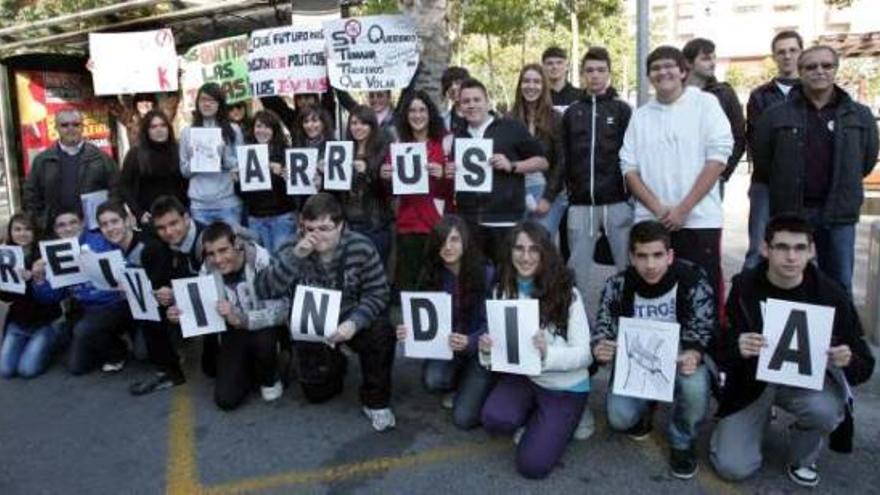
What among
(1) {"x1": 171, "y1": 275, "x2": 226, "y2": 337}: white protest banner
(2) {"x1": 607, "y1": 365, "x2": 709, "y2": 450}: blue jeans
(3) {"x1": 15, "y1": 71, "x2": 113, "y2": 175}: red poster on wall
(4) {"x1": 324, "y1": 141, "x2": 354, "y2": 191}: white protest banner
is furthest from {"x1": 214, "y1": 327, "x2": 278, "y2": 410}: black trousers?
(3) {"x1": 15, "y1": 71, "x2": 113, "y2": 175}: red poster on wall

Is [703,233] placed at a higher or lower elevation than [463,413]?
higher

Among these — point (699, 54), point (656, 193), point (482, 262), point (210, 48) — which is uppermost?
point (210, 48)

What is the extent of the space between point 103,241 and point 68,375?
3.24 feet

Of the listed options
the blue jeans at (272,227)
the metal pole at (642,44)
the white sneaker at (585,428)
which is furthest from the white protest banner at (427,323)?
the metal pole at (642,44)

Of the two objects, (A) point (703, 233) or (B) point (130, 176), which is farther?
(B) point (130, 176)

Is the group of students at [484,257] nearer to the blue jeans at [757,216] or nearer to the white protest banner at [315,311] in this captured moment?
the white protest banner at [315,311]

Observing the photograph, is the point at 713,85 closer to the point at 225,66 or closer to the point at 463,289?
the point at 463,289

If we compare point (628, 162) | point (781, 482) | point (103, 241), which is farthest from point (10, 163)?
point (781, 482)

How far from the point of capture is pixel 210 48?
784 cm

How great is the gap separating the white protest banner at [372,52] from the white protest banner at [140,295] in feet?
8.27

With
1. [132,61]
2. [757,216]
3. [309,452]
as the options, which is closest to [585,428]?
[309,452]

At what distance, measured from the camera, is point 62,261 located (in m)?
5.30

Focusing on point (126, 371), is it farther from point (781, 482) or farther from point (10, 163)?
point (10, 163)

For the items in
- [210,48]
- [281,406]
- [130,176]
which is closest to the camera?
[281,406]
